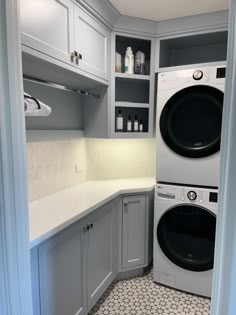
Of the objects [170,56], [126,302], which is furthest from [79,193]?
[170,56]

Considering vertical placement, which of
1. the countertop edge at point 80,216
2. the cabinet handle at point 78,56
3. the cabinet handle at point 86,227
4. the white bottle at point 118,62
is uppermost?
the white bottle at point 118,62

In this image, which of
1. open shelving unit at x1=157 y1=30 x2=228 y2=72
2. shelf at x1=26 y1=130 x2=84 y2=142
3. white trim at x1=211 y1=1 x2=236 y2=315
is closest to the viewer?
white trim at x1=211 y1=1 x2=236 y2=315

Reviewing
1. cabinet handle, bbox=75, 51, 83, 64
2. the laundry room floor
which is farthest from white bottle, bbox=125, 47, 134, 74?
the laundry room floor

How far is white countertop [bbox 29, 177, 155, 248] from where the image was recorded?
1299mm

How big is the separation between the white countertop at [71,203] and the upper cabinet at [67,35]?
0.94 meters

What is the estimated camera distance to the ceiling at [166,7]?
1761 mm

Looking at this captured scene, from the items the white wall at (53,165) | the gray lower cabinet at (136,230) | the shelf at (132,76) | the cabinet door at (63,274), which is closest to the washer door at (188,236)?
the gray lower cabinet at (136,230)

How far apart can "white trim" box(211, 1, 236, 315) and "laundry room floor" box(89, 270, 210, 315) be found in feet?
4.99

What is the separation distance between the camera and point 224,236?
61cm

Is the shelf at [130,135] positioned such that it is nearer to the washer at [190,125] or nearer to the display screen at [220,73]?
the washer at [190,125]

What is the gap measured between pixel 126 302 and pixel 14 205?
1.66 meters

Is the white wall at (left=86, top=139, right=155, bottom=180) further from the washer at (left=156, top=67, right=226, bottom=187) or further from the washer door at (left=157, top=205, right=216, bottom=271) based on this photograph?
the washer door at (left=157, top=205, right=216, bottom=271)

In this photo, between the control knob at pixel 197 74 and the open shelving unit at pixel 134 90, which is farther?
the open shelving unit at pixel 134 90

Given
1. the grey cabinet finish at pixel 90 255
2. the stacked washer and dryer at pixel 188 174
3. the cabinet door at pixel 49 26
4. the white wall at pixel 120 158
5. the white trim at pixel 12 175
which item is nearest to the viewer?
the white trim at pixel 12 175
